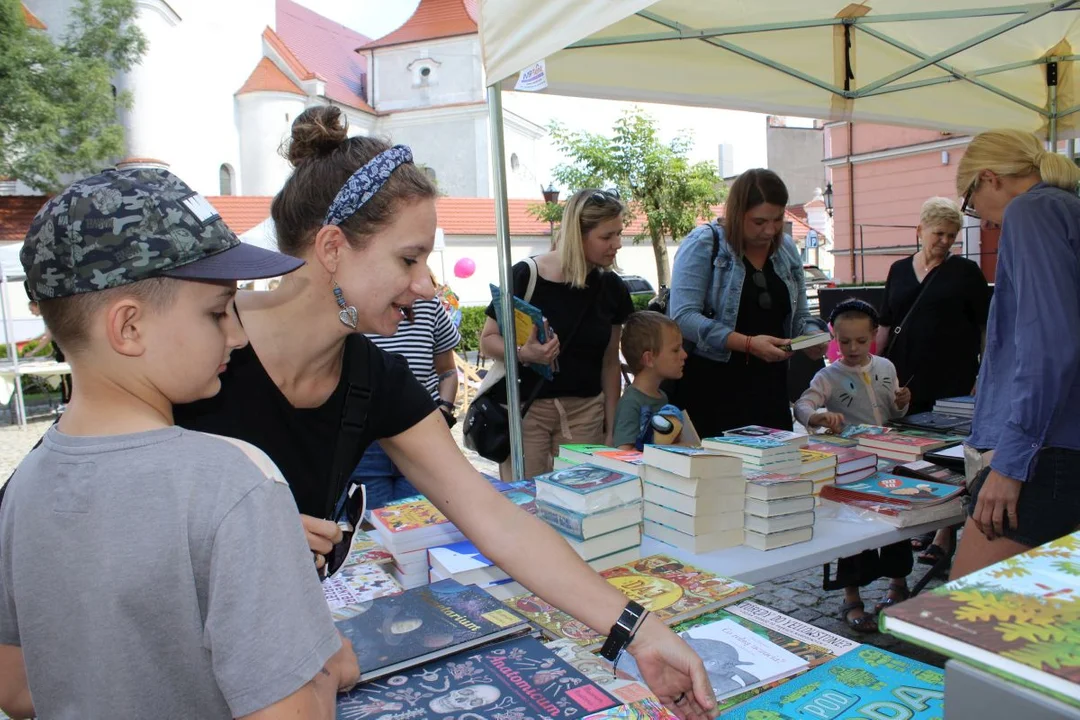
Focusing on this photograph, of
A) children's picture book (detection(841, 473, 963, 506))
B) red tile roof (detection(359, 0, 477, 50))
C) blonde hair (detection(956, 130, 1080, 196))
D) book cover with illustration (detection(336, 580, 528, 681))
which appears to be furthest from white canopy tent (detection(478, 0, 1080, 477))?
red tile roof (detection(359, 0, 477, 50))

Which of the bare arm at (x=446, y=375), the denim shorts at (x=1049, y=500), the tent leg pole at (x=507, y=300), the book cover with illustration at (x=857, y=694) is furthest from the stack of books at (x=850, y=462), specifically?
the bare arm at (x=446, y=375)

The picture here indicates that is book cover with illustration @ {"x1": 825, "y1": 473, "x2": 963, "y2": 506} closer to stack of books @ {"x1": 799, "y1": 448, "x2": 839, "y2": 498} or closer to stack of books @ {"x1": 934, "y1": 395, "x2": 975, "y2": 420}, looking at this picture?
stack of books @ {"x1": 799, "y1": 448, "x2": 839, "y2": 498}

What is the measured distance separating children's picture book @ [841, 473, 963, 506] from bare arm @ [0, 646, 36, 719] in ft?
6.86

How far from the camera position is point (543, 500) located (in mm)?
1957

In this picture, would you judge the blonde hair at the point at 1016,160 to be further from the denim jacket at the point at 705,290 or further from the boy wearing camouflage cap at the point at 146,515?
the boy wearing camouflage cap at the point at 146,515

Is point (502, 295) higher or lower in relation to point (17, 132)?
lower

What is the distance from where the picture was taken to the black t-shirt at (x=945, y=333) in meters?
3.89

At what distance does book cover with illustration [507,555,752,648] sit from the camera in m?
1.50

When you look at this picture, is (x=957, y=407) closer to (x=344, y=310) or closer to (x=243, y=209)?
(x=344, y=310)

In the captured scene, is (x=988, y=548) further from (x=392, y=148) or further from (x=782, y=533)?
(x=392, y=148)

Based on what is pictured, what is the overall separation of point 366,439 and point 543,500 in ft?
1.90

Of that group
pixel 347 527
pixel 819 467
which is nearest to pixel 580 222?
pixel 819 467

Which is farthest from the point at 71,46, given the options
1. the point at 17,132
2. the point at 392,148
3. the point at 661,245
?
the point at 392,148

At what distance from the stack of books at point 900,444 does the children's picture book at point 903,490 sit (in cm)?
27
